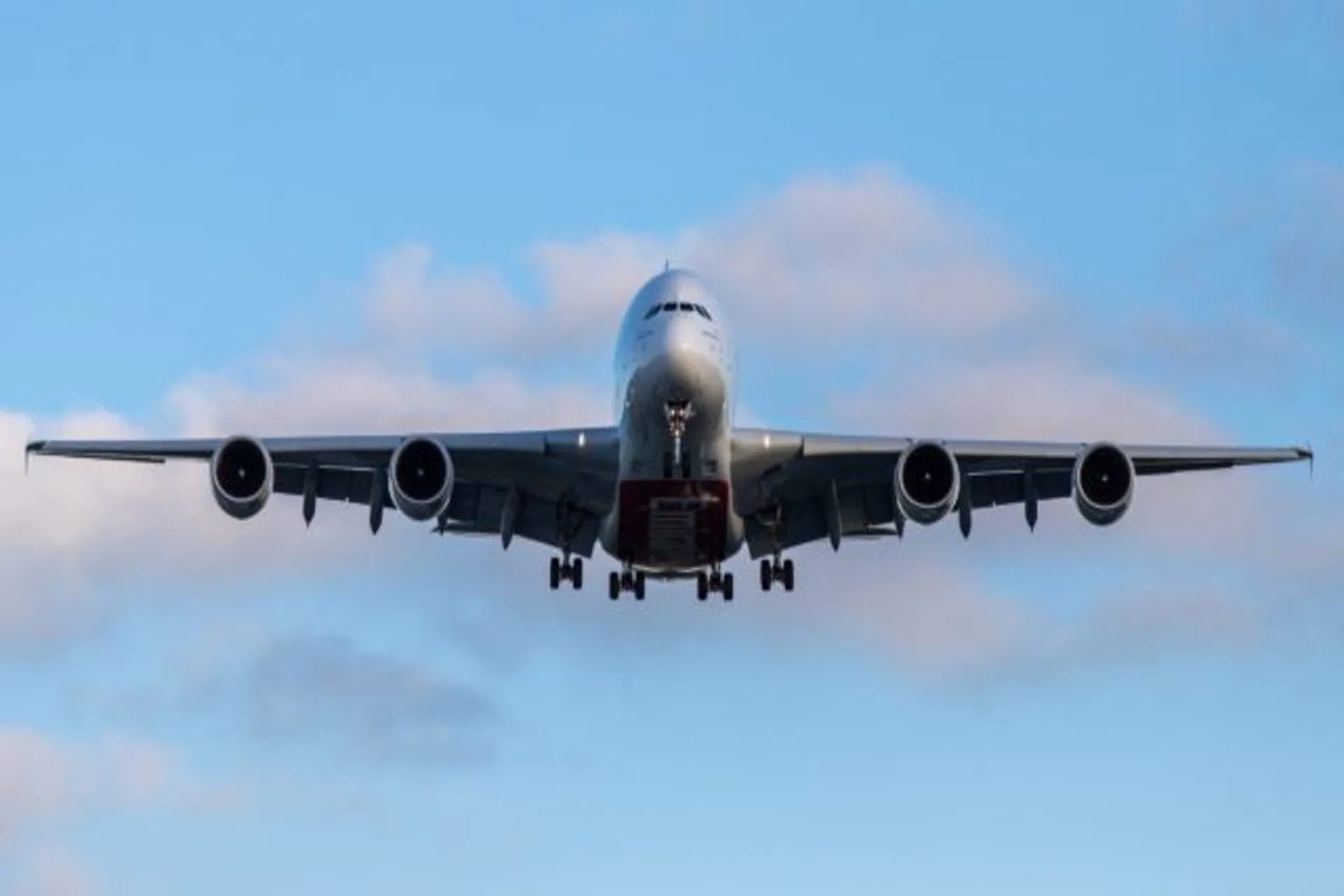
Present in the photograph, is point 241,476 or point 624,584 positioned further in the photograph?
point 624,584

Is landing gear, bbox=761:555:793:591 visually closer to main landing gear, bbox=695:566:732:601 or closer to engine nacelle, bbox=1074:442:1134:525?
main landing gear, bbox=695:566:732:601

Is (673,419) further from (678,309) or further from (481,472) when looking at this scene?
(481,472)

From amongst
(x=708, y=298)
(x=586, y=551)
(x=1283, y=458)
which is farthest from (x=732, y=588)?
(x=1283, y=458)

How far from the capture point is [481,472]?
5025 cm

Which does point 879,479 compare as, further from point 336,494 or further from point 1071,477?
point 336,494

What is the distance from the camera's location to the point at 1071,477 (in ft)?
159

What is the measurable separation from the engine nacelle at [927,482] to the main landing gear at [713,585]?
17.6 ft

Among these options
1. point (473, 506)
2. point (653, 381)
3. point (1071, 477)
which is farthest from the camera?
point (473, 506)

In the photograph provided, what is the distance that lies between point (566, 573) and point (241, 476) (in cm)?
811

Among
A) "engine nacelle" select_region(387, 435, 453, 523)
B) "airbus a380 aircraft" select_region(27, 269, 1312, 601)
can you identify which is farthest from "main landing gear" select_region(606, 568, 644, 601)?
"engine nacelle" select_region(387, 435, 453, 523)

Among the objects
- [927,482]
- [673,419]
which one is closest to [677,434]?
[673,419]

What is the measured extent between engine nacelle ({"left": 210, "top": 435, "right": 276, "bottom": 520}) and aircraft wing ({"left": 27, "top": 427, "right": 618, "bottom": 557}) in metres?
0.85

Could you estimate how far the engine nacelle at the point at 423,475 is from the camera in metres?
47.4

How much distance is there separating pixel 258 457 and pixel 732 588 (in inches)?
382
